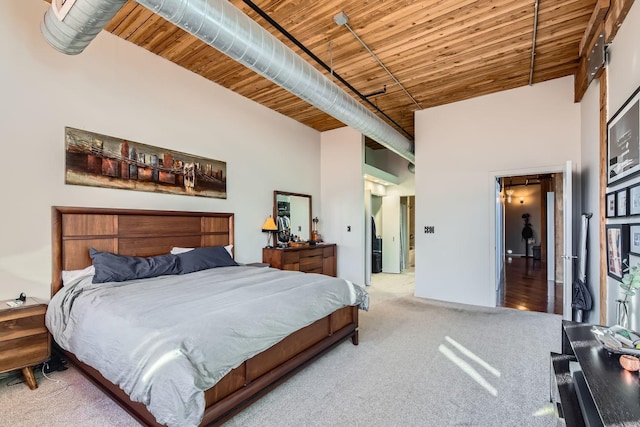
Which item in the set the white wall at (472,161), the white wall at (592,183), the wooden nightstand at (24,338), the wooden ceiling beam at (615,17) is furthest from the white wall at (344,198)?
the wooden nightstand at (24,338)

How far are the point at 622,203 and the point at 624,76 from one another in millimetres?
1063

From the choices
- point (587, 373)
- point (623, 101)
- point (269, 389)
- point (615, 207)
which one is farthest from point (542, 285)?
point (269, 389)

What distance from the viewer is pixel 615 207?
278cm

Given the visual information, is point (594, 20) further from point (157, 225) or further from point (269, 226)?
point (157, 225)

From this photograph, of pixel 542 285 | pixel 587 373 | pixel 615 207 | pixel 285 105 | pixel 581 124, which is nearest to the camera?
pixel 587 373

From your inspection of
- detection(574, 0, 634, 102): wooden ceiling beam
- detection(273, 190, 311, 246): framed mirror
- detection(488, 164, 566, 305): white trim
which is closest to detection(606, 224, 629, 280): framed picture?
detection(574, 0, 634, 102): wooden ceiling beam

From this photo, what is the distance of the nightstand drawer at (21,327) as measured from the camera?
2373 millimetres

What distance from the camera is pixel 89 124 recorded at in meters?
3.30

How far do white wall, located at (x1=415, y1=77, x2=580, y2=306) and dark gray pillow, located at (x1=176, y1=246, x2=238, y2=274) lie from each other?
333cm

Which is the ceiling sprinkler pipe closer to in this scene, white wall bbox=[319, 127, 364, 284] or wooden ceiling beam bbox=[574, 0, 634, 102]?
white wall bbox=[319, 127, 364, 284]

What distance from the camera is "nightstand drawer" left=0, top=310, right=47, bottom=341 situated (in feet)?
7.79

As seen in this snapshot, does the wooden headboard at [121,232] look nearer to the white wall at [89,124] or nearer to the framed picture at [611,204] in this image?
the white wall at [89,124]

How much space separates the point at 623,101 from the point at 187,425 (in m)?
3.95

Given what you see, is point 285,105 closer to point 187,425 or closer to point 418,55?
point 418,55
